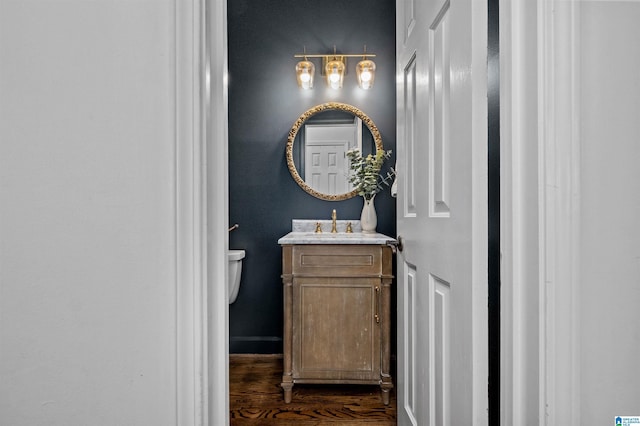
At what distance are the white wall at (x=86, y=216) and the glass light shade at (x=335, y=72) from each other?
1971 mm

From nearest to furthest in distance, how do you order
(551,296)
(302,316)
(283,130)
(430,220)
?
(551,296) → (430,220) → (302,316) → (283,130)

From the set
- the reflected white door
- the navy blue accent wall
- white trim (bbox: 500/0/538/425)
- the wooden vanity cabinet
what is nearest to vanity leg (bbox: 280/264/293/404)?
the wooden vanity cabinet

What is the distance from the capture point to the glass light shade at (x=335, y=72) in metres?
2.67

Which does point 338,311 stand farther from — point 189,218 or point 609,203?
point 609,203

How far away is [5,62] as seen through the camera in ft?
2.76

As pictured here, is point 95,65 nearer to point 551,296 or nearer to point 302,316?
point 551,296

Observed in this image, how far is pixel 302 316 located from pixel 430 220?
47.9 inches

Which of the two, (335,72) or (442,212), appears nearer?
(442,212)

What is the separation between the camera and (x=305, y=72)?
2.70m

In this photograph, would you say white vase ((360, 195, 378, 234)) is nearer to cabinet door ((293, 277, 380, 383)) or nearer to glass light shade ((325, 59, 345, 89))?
cabinet door ((293, 277, 380, 383))

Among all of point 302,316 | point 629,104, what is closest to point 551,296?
point 629,104

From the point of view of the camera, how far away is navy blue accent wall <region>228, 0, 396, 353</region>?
9.14 feet

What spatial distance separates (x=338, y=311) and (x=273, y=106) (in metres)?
1.49

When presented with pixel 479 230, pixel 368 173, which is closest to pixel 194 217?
pixel 479 230
